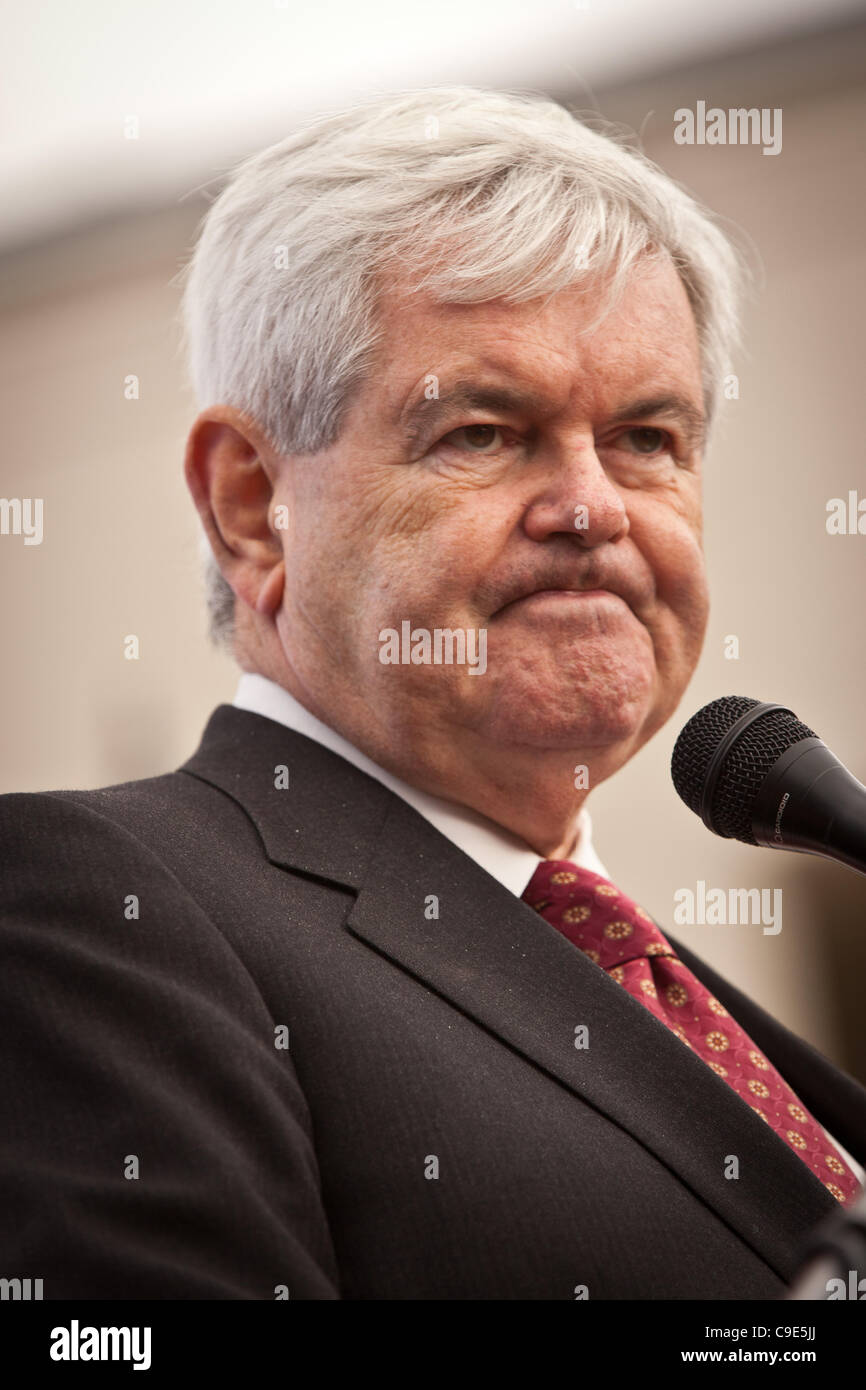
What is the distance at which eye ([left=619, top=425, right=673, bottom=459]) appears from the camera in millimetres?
1479

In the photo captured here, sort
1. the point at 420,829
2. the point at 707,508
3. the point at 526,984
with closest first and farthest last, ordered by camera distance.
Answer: the point at 526,984
the point at 420,829
the point at 707,508

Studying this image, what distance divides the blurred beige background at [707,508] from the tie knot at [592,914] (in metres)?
2.18

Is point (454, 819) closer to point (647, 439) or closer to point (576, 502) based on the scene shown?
point (576, 502)

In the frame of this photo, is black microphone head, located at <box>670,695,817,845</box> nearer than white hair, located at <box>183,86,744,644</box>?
Yes

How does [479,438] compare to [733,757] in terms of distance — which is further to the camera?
[479,438]

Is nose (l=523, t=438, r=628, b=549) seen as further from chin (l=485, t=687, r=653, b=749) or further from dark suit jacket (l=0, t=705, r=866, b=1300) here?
dark suit jacket (l=0, t=705, r=866, b=1300)

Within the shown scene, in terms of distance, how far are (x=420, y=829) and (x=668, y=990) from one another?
0.30 meters

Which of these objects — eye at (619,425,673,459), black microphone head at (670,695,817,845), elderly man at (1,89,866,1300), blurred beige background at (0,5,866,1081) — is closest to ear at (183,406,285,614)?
elderly man at (1,89,866,1300)

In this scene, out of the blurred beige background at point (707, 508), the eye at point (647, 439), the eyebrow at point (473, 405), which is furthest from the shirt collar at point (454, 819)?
the blurred beige background at point (707, 508)

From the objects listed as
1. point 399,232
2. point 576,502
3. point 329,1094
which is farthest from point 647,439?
point 329,1094

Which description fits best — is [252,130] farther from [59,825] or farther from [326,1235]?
[326,1235]

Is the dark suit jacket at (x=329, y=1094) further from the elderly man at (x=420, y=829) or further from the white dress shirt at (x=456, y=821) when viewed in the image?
the white dress shirt at (x=456, y=821)

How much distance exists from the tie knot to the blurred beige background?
7.15 ft

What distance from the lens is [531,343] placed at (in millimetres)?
1371
